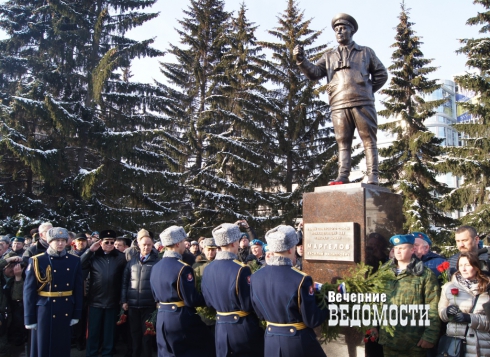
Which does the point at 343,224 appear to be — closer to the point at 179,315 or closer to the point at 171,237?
the point at 171,237

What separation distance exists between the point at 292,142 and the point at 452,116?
56484mm

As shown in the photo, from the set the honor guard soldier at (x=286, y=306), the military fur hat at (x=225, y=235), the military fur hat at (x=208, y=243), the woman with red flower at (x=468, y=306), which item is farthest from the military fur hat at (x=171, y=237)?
the woman with red flower at (x=468, y=306)

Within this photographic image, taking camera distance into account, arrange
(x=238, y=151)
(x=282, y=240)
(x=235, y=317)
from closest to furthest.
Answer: (x=282, y=240)
(x=235, y=317)
(x=238, y=151)

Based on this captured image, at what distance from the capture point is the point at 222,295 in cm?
433

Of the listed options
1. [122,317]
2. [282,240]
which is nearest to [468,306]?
[282,240]

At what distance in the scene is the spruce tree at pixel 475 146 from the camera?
16188mm

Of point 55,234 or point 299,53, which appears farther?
point 299,53

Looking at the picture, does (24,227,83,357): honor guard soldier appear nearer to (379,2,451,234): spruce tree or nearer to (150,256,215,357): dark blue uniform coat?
(150,256,215,357): dark blue uniform coat

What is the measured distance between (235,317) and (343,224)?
1.92 metres

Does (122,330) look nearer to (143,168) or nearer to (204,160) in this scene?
(143,168)

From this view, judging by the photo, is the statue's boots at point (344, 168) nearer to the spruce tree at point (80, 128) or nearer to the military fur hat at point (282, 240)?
the military fur hat at point (282, 240)

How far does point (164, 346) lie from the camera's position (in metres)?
4.90

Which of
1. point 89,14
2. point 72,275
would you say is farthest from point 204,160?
point 72,275

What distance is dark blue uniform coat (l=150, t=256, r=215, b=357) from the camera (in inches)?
189
